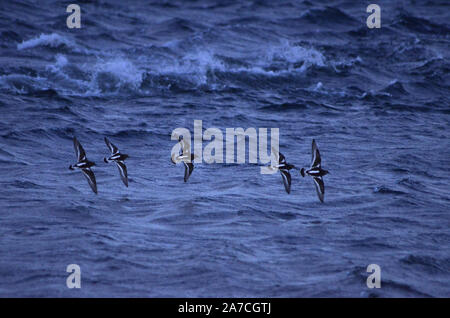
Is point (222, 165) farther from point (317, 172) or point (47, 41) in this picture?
point (47, 41)

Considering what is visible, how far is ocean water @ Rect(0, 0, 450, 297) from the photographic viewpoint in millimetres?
10969

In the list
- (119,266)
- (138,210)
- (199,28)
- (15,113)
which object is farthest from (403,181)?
(199,28)

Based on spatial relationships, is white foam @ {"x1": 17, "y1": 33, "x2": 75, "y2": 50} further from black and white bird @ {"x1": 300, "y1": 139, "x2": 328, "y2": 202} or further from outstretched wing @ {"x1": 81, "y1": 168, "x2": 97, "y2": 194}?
black and white bird @ {"x1": 300, "y1": 139, "x2": 328, "y2": 202}

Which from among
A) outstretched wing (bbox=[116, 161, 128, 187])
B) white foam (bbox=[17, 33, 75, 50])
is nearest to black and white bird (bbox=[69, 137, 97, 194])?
outstretched wing (bbox=[116, 161, 128, 187])

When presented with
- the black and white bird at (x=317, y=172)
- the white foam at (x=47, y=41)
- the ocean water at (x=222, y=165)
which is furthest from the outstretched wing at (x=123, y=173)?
the white foam at (x=47, y=41)


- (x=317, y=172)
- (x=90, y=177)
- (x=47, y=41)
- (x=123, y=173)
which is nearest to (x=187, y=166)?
(x=123, y=173)

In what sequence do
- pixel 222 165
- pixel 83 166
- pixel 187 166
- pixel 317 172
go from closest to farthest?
pixel 83 166
pixel 317 172
pixel 187 166
pixel 222 165

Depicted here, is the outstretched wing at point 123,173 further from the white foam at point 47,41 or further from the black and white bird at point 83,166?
the white foam at point 47,41

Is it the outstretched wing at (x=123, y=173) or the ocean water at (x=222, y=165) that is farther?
the outstretched wing at (x=123, y=173)

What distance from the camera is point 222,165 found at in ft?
54.7

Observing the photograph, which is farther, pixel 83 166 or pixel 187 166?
pixel 187 166

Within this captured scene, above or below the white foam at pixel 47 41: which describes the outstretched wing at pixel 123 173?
below

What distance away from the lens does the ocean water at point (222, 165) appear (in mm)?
10969
